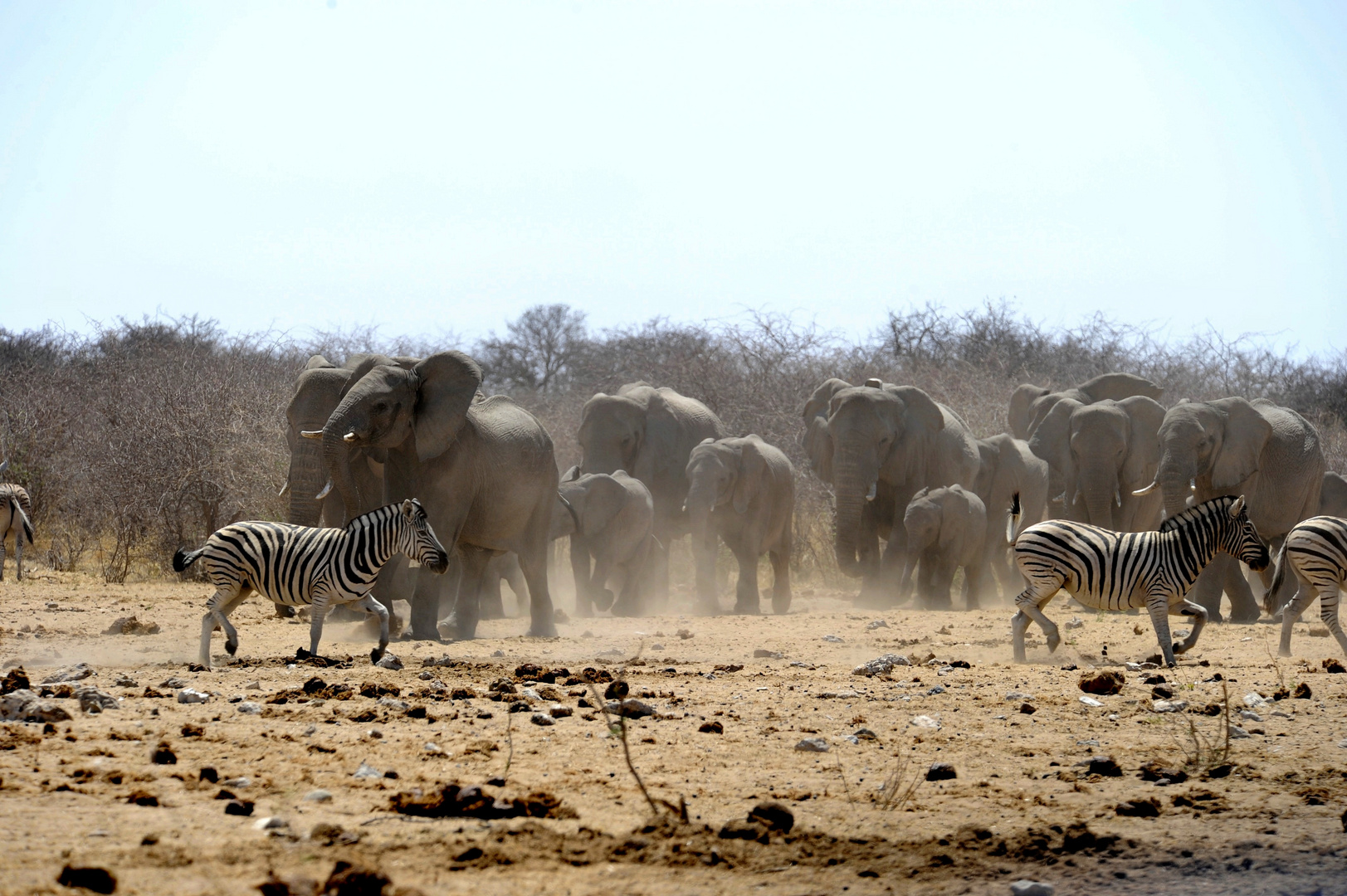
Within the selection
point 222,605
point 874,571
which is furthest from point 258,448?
point 222,605

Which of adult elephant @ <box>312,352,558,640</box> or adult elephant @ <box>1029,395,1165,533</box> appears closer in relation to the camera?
adult elephant @ <box>312,352,558,640</box>

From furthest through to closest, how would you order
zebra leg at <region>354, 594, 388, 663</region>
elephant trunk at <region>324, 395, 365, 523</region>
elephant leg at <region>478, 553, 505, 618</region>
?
elephant leg at <region>478, 553, 505, 618</region>, elephant trunk at <region>324, 395, 365, 523</region>, zebra leg at <region>354, 594, 388, 663</region>

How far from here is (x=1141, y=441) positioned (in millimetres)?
18234

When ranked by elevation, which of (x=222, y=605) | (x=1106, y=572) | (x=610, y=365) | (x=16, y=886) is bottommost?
(x=16, y=886)

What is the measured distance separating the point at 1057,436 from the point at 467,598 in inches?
412

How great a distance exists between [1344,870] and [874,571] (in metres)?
13.4

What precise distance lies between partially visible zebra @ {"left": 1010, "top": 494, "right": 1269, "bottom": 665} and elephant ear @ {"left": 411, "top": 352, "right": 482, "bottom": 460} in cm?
474

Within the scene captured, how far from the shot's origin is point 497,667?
916 centimetres

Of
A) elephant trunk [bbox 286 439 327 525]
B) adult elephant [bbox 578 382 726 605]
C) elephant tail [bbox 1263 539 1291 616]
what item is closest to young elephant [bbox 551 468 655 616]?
adult elephant [bbox 578 382 726 605]

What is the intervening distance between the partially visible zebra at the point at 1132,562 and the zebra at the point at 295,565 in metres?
4.61

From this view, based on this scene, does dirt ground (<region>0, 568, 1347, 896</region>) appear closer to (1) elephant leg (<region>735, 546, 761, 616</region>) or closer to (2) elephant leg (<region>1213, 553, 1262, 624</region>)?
(2) elephant leg (<region>1213, 553, 1262, 624</region>)

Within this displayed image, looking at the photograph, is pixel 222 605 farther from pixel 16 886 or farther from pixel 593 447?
pixel 593 447

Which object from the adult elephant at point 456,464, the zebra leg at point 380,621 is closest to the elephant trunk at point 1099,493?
the adult elephant at point 456,464

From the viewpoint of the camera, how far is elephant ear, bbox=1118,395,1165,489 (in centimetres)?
1805
